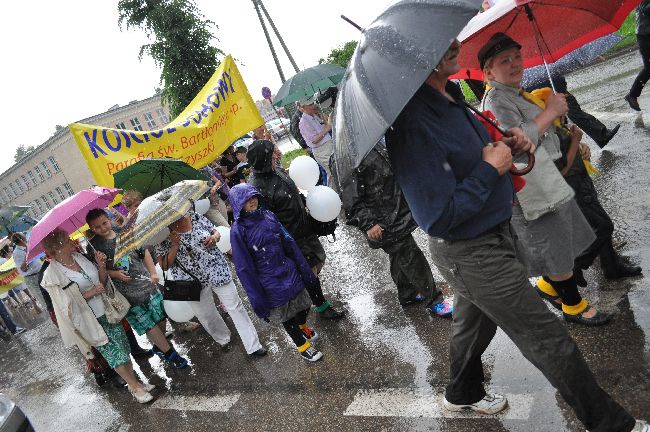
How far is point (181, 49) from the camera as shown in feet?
57.9

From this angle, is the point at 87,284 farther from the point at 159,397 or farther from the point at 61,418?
the point at 61,418

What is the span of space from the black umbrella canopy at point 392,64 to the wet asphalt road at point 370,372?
6.26ft

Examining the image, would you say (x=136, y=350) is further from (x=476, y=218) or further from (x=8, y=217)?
(x=476, y=218)

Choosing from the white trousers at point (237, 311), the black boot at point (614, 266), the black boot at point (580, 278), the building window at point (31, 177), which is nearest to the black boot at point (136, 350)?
the white trousers at point (237, 311)

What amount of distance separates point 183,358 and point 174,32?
1560 cm

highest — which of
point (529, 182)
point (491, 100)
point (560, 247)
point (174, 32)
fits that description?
point (174, 32)

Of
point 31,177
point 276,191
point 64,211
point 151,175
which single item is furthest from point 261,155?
point 31,177

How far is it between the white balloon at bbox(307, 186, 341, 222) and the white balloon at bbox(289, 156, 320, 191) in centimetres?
26

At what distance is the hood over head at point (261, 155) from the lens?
13.9ft

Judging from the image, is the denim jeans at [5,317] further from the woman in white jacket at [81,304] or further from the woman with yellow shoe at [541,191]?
the woman with yellow shoe at [541,191]

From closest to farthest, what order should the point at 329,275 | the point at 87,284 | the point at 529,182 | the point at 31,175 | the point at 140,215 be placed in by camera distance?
the point at 529,182 < the point at 140,215 < the point at 87,284 < the point at 329,275 < the point at 31,175

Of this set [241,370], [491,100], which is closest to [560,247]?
[491,100]

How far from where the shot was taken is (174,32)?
57.6 feet

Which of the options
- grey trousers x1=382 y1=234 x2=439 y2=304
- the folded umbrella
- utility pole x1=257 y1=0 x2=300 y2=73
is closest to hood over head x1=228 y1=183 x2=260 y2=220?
the folded umbrella
